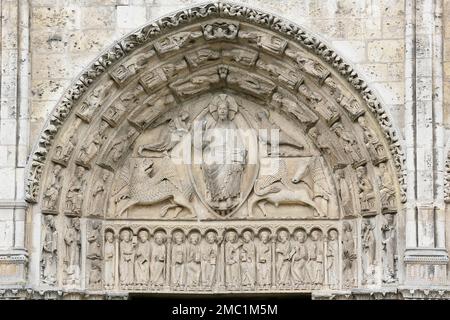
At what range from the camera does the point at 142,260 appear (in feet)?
62.9

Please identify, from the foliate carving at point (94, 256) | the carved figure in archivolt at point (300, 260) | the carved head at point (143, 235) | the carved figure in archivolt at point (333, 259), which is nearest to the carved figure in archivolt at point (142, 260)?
the carved head at point (143, 235)

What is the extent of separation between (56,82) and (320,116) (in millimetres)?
2759

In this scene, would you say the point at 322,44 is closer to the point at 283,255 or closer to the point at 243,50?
the point at 243,50

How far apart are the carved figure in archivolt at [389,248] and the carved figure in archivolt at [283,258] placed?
1.13m

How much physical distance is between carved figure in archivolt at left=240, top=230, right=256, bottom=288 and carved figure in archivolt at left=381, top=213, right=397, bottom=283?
1.49m

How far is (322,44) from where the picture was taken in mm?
18500

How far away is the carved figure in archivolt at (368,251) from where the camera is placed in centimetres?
1861

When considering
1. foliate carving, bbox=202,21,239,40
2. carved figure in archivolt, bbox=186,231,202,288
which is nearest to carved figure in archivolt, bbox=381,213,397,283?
carved figure in archivolt, bbox=186,231,202,288

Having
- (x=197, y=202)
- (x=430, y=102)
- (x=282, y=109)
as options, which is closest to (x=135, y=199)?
(x=197, y=202)

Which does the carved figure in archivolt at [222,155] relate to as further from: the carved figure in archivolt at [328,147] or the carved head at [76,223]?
the carved head at [76,223]

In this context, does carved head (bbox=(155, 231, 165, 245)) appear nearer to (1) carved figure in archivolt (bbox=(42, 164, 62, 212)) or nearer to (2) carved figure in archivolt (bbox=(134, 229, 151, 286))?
(2) carved figure in archivolt (bbox=(134, 229, 151, 286))


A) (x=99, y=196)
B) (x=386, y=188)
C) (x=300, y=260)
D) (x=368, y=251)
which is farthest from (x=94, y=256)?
(x=386, y=188)

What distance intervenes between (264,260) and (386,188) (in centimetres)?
160
